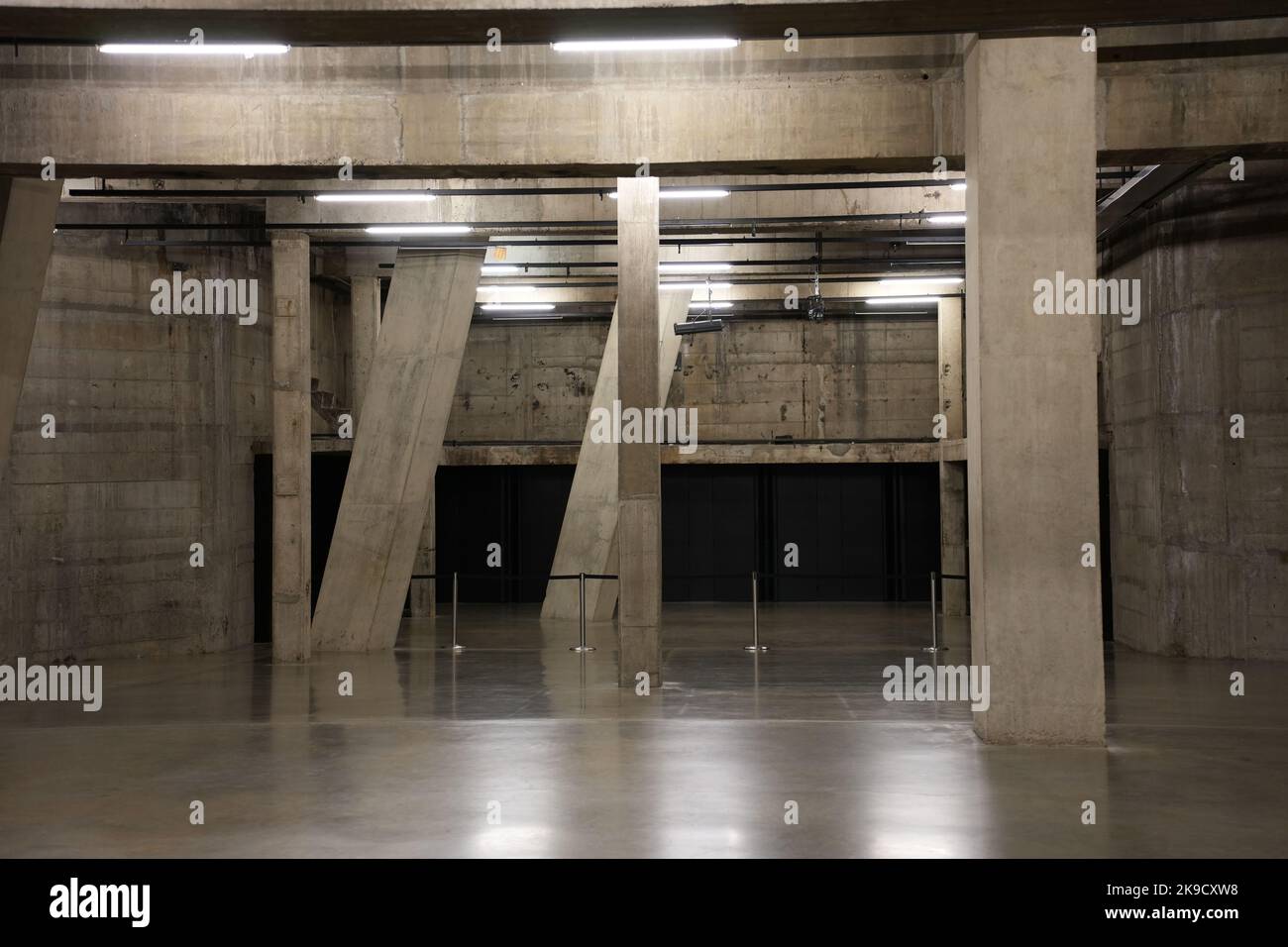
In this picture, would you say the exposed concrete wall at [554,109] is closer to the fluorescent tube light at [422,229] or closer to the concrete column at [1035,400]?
the concrete column at [1035,400]

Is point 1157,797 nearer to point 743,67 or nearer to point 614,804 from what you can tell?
point 614,804

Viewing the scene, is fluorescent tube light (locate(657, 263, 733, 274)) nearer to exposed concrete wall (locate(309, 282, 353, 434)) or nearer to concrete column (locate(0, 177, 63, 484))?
exposed concrete wall (locate(309, 282, 353, 434))

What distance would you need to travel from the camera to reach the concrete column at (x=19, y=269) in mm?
11523

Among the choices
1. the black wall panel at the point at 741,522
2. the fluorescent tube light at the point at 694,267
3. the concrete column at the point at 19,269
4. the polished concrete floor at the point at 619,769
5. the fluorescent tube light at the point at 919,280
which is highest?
the fluorescent tube light at the point at 919,280

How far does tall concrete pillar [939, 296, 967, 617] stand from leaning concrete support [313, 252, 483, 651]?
35.4 feet

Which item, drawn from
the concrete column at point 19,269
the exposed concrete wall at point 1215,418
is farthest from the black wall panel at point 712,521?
the concrete column at point 19,269

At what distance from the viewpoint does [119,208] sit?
17.4 metres

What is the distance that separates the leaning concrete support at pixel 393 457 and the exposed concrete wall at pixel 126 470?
2.38m

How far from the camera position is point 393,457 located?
17719 mm

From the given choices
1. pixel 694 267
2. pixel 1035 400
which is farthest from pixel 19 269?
pixel 694 267

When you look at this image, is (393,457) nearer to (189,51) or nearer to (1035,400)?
(189,51)

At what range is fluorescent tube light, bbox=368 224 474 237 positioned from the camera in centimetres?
1655

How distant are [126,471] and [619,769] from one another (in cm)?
1140
